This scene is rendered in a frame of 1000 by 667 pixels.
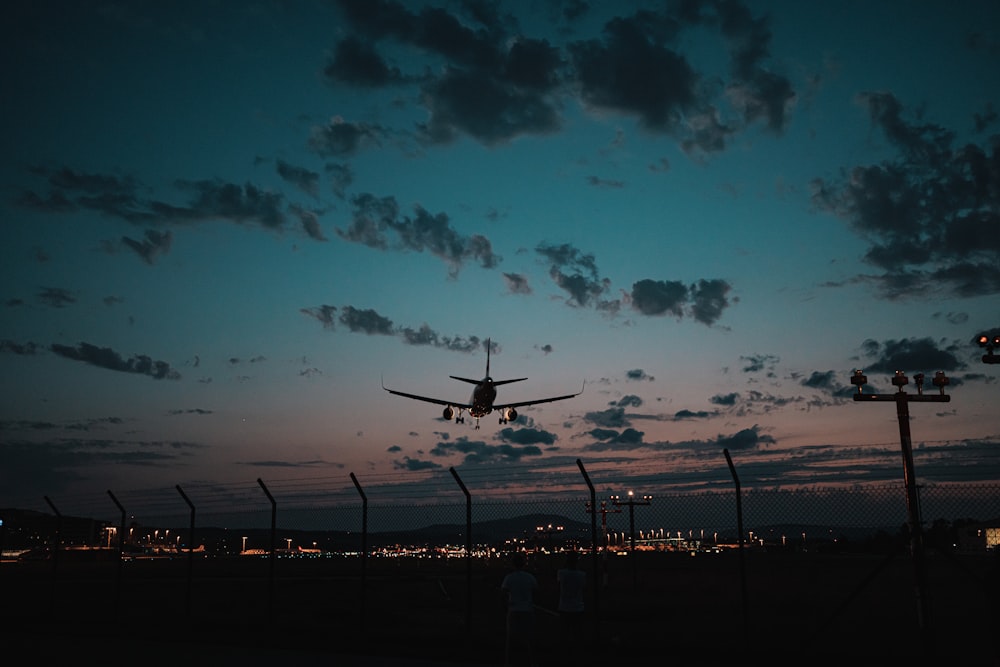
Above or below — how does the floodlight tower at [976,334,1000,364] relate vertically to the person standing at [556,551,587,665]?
above

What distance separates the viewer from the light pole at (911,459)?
13.0 metres

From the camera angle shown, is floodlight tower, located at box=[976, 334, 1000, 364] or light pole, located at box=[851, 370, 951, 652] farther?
floodlight tower, located at box=[976, 334, 1000, 364]

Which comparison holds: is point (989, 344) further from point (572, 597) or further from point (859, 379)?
point (572, 597)

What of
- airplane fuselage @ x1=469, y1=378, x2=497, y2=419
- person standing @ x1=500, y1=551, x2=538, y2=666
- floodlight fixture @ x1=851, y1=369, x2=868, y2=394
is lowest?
person standing @ x1=500, y1=551, x2=538, y2=666

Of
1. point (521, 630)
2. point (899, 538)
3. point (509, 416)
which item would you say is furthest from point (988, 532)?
point (521, 630)

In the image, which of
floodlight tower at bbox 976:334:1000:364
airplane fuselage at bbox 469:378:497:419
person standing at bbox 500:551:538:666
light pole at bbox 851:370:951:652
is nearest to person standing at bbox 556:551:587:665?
person standing at bbox 500:551:538:666

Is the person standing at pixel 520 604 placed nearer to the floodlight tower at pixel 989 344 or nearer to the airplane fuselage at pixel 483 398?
the floodlight tower at pixel 989 344

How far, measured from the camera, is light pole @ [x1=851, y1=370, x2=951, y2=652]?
513 inches

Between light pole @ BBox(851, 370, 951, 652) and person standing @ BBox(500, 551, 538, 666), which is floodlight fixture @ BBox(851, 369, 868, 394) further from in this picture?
person standing @ BBox(500, 551, 538, 666)

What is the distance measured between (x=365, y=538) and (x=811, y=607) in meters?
15.4

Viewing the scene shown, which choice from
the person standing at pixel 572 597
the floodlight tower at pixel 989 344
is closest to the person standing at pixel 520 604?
the person standing at pixel 572 597

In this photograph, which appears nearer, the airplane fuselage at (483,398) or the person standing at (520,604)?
the person standing at (520,604)

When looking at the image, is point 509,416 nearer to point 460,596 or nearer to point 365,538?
point 460,596

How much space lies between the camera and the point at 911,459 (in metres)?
14.0
